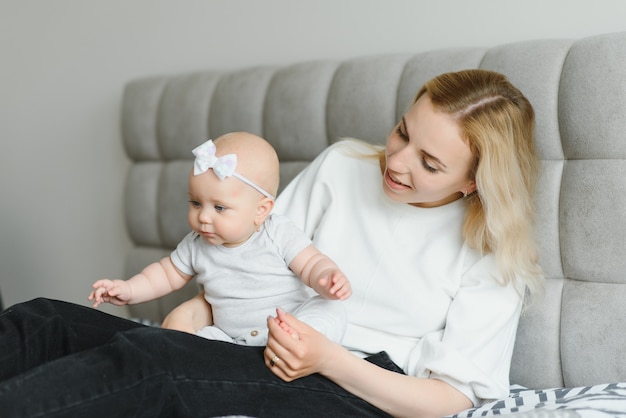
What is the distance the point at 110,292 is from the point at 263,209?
1.06 feet

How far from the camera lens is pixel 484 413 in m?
1.35

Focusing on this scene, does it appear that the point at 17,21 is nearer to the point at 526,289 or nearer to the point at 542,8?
the point at 542,8

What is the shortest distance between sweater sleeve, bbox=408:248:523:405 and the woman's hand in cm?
23

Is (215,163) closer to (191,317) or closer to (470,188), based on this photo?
(191,317)

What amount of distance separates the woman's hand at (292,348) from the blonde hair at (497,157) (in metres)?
0.38

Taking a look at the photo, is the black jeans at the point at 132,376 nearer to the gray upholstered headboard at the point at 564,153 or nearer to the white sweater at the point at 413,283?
the white sweater at the point at 413,283

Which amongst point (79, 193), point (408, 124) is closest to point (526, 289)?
point (408, 124)

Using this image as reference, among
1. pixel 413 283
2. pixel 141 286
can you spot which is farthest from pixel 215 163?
pixel 413 283

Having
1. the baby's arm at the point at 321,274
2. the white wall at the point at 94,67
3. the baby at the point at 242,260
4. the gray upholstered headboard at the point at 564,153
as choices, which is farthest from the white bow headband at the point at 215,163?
the white wall at the point at 94,67

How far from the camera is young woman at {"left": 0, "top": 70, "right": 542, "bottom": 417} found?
1.18m

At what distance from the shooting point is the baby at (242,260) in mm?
1352

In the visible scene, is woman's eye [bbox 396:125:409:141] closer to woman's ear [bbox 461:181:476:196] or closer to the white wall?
woman's ear [bbox 461:181:476:196]

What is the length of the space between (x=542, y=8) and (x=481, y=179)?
55 centimetres

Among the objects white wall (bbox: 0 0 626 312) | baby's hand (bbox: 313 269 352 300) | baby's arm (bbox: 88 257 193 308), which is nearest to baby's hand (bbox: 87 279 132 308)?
baby's arm (bbox: 88 257 193 308)
